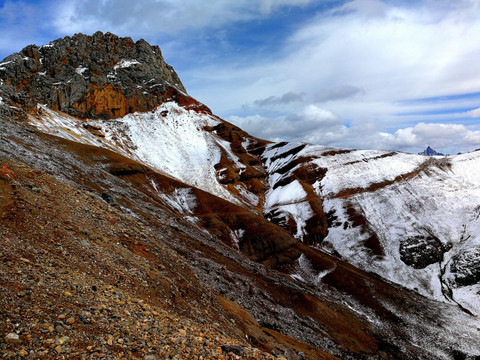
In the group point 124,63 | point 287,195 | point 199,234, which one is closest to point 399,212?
point 287,195

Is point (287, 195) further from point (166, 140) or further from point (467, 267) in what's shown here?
point (166, 140)

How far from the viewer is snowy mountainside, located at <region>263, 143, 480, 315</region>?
83688mm

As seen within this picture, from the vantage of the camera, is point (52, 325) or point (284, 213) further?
point (284, 213)

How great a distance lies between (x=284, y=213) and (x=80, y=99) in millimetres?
120717

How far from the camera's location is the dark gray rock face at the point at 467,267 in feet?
260

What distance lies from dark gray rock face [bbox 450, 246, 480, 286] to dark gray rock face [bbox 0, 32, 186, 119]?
A: 510 feet

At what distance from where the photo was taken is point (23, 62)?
142500mm

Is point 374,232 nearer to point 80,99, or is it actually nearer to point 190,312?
point 190,312

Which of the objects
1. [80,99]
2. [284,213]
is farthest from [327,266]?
[80,99]

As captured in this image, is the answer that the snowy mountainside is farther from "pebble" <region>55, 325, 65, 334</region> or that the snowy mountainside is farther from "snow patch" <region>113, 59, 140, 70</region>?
"snow patch" <region>113, 59, 140, 70</region>

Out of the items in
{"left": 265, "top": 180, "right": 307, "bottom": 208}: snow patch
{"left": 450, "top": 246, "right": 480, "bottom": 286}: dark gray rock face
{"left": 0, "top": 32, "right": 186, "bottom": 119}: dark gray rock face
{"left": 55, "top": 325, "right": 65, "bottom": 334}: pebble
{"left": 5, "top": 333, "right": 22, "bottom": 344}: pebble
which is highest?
{"left": 0, "top": 32, "right": 186, "bottom": 119}: dark gray rock face

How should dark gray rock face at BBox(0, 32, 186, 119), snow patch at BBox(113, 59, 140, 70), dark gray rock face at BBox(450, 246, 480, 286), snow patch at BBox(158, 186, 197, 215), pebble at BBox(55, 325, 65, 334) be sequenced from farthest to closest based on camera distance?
snow patch at BBox(113, 59, 140, 70), dark gray rock face at BBox(0, 32, 186, 119), snow patch at BBox(158, 186, 197, 215), dark gray rock face at BBox(450, 246, 480, 286), pebble at BBox(55, 325, 65, 334)

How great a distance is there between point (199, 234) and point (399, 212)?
261ft

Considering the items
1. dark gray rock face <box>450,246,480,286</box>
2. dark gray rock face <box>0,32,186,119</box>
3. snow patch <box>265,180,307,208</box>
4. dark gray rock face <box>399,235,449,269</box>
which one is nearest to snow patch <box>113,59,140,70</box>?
dark gray rock face <box>0,32,186,119</box>
